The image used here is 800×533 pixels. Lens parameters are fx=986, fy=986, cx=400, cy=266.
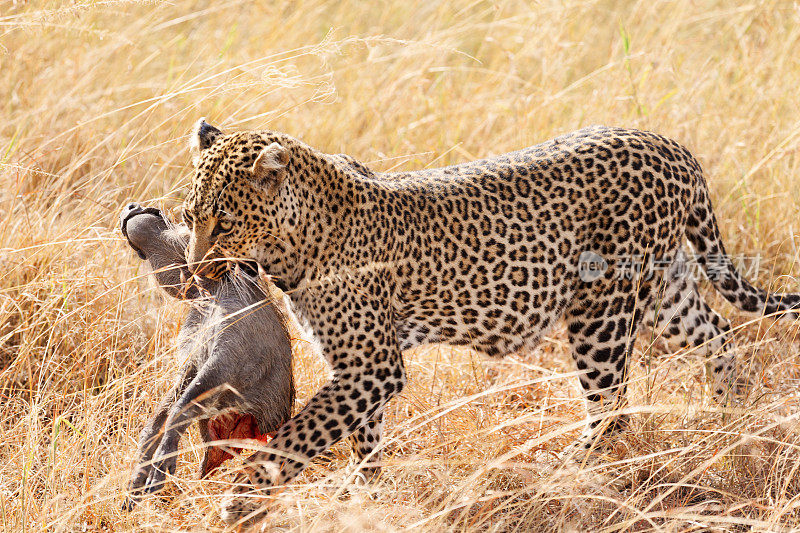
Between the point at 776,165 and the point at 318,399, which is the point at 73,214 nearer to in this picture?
the point at 318,399

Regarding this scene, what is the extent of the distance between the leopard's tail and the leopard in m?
0.01

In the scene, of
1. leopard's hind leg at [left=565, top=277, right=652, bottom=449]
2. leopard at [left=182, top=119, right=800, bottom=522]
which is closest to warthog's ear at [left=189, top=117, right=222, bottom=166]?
leopard at [left=182, top=119, right=800, bottom=522]

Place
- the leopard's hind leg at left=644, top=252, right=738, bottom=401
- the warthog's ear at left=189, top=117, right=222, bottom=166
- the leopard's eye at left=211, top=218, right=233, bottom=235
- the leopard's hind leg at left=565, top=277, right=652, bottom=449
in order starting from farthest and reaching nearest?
1. the leopard's hind leg at left=644, top=252, right=738, bottom=401
2. the leopard's hind leg at left=565, top=277, right=652, bottom=449
3. the warthog's ear at left=189, top=117, right=222, bottom=166
4. the leopard's eye at left=211, top=218, right=233, bottom=235

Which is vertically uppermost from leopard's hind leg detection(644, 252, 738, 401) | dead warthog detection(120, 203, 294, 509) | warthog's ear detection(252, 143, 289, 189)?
warthog's ear detection(252, 143, 289, 189)

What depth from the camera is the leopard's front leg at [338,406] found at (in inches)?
191

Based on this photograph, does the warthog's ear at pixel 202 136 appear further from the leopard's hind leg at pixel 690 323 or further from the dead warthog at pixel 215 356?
the leopard's hind leg at pixel 690 323

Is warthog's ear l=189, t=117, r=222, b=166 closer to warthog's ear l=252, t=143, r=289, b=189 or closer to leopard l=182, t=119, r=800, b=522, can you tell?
leopard l=182, t=119, r=800, b=522

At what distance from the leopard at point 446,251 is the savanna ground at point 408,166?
0.31 m

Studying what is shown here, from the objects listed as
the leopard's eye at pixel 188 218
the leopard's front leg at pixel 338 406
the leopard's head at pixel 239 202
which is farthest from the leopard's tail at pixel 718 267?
the leopard's eye at pixel 188 218

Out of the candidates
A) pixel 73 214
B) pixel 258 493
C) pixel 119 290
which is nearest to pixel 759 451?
pixel 258 493

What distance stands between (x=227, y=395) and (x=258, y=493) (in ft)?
1.72

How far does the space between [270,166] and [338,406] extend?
4.10 feet

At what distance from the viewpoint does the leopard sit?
487cm

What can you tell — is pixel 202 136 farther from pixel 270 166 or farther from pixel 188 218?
pixel 270 166
